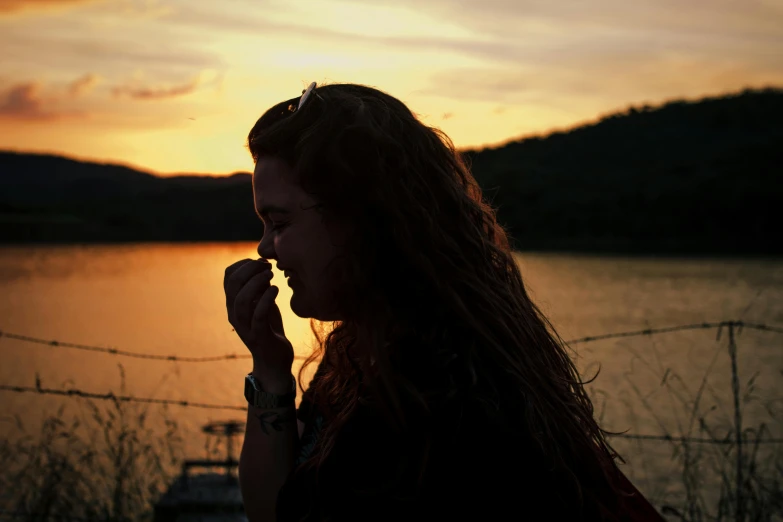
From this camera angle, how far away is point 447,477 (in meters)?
1.27

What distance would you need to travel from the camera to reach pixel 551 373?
151 cm

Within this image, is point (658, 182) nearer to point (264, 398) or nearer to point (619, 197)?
point (619, 197)

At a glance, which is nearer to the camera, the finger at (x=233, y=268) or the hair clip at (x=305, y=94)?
the hair clip at (x=305, y=94)

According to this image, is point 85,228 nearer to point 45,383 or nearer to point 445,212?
point 45,383

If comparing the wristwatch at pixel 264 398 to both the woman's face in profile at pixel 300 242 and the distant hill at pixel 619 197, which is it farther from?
the distant hill at pixel 619 197

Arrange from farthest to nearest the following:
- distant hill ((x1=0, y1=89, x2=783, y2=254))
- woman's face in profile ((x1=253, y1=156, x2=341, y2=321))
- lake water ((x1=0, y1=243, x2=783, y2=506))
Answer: distant hill ((x1=0, y1=89, x2=783, y2=254)) → lake water ((x1=0, y1=243, x2=783, y2=506)) → woman's face in profile ((x1=253, y1=156, x2=341, y2=321))

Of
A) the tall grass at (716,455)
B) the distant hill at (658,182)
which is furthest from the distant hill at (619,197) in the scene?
the tall grass at (716,455)

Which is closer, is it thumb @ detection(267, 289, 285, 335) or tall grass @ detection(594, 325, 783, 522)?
thumb @ detection(267, 289, 285, 335)

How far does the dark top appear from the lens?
4.16 feet

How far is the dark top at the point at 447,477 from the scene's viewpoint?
1269 mm

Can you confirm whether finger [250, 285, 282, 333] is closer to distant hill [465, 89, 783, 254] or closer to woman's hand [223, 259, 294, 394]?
woman's hand [223, 259, 294, 394]

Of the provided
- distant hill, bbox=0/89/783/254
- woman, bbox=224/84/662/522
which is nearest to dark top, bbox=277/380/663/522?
woman, bbox=224/84/662/522

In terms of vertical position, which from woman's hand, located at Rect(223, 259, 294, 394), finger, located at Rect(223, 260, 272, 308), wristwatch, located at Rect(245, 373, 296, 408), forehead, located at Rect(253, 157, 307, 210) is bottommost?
wristwatch, located at Rect(245, 373, 296, 408)

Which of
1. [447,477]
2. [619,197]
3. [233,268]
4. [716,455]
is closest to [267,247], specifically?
[233,268]
